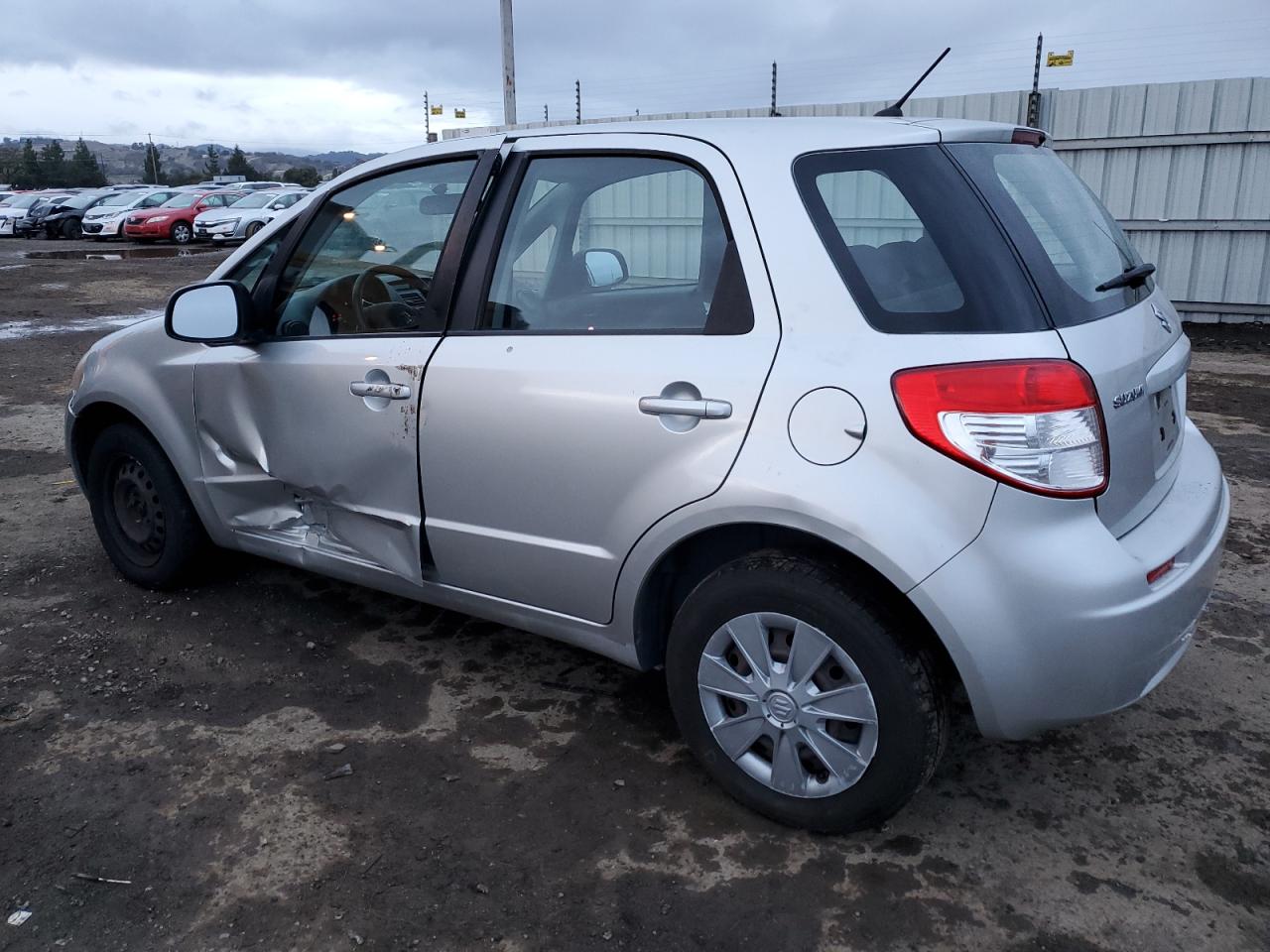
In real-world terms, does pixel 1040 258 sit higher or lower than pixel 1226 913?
higher

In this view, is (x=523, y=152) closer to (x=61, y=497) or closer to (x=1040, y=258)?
(x=1040, y=258)

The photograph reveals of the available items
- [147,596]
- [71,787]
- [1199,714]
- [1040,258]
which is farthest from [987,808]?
[147,596]

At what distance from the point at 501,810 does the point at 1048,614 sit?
1491 millimetres

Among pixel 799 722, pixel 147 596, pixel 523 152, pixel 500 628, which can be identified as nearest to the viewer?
pixel 799 722

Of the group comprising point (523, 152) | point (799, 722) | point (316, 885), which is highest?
point (523, 152)

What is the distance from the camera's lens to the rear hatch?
2363 mm

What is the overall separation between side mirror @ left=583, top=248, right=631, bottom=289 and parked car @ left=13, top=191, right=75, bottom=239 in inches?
1305

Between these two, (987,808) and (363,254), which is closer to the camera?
(987,808)

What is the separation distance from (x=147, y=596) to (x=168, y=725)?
44.5 inches

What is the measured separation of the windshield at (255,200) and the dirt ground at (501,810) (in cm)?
2472

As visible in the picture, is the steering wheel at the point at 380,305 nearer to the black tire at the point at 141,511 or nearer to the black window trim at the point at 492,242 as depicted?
the black window trim at the point at 492,242

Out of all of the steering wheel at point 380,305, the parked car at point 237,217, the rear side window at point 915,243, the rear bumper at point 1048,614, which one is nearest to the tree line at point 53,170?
the parked car at point 237,217

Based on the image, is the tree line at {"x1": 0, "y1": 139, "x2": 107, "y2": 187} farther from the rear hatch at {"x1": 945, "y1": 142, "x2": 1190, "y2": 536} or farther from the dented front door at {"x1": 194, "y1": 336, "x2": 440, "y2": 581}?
the rear hatch at {"x1": 945, "y1": 142, "x2": 1190, "y2": 536}

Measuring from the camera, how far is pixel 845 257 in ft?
8.11
